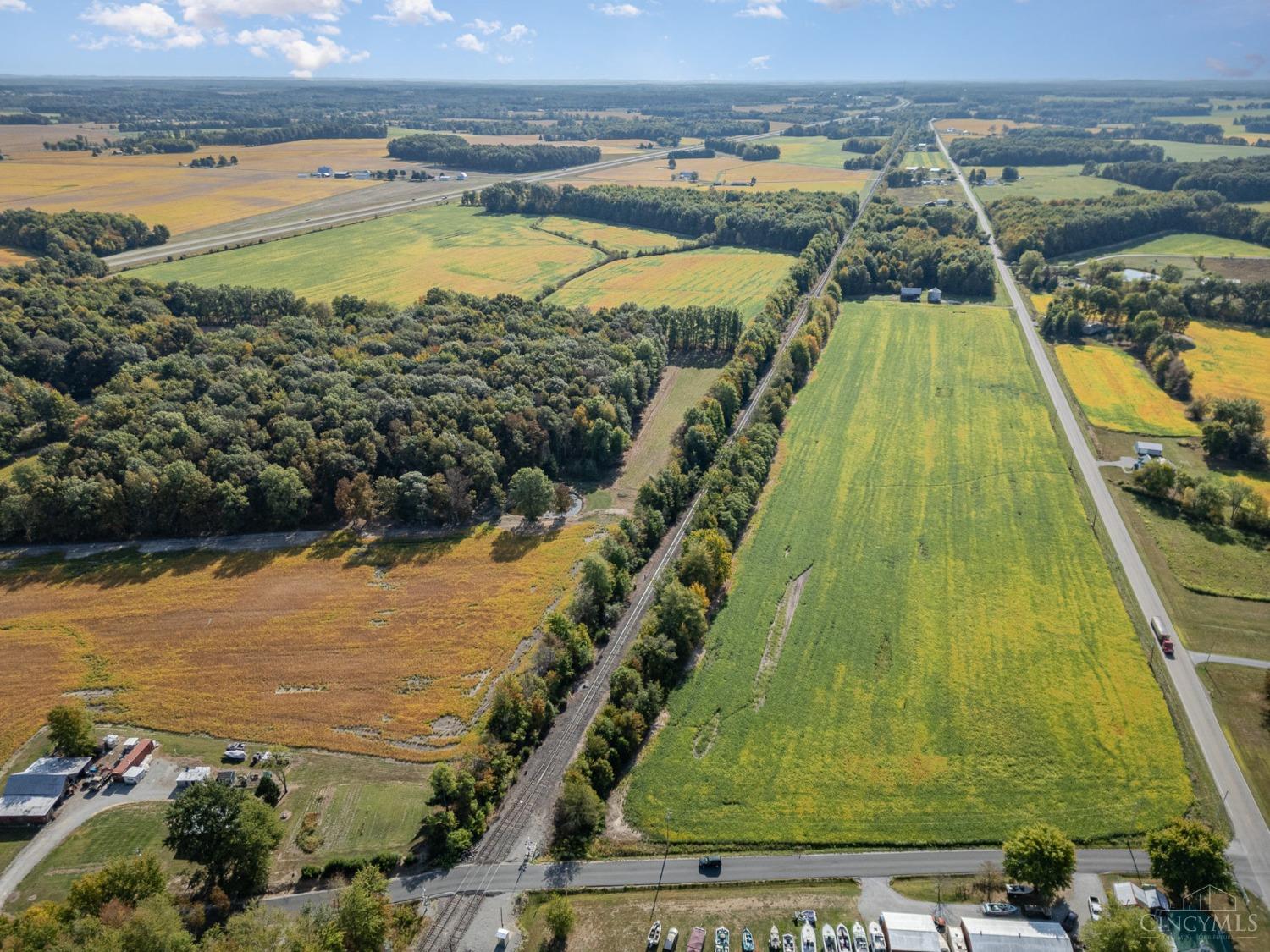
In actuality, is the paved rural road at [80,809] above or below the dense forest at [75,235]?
below

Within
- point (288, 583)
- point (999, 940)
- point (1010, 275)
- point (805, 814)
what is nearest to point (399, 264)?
point (288, 583)

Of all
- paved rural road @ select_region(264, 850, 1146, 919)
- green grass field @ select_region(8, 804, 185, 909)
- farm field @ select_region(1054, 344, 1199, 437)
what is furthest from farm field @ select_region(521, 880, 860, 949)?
farm field @ select_region(1054, 344, 1199, 437)

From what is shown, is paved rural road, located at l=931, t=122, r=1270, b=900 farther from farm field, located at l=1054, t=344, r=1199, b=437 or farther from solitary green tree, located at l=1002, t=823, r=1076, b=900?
solitary green tree, located at l=1002, t=823, r=1076, b=900

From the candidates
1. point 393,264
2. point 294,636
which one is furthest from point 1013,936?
point 393,264

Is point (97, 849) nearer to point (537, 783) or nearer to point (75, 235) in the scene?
point (537, 783)

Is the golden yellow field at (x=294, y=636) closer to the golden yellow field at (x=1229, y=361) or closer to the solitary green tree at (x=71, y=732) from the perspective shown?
the solitary green tree at (x=71, y=732)

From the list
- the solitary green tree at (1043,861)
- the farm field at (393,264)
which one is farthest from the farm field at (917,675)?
the farm field at (393,264)
